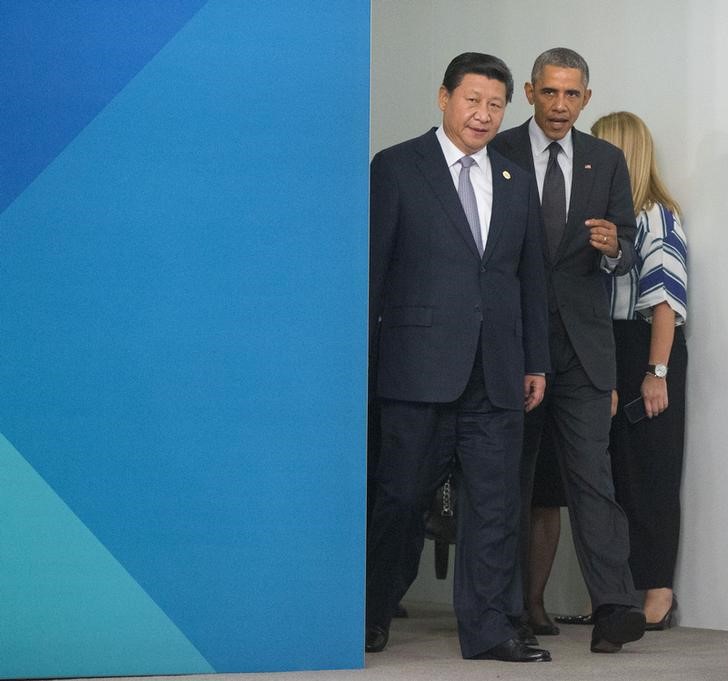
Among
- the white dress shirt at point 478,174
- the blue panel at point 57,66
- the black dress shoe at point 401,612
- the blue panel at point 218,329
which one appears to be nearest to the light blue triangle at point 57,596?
the blue panel at point 218,329

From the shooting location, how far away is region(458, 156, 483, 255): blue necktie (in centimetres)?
397

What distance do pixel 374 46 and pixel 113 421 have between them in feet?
9.67

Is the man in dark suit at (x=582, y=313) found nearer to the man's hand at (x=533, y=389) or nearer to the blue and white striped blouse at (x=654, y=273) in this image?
the man's hand at (x=533, y=389)

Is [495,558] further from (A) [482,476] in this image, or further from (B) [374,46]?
(B) [374,46]

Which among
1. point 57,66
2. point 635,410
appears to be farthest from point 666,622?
point 57,66

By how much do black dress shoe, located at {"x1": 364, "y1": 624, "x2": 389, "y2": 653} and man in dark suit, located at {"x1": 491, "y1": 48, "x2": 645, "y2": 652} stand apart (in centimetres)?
61

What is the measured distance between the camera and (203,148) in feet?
11.6

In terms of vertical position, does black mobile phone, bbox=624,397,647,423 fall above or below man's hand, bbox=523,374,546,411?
below

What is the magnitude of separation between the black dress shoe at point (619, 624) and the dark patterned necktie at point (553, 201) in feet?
3.57

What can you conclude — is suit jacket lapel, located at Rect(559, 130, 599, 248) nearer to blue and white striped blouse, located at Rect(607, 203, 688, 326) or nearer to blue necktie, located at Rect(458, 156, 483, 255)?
blue necktie, located at Rect(458, 156, 483, 255)

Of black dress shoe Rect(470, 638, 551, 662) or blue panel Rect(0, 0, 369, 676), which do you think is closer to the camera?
blue panel Rect(0, 0, 369, 676)

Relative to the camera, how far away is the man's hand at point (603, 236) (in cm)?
417

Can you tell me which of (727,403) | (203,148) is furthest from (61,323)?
(727,403)

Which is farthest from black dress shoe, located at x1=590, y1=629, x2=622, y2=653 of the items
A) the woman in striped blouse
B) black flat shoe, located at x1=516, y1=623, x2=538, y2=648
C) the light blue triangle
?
the light blue triangle
